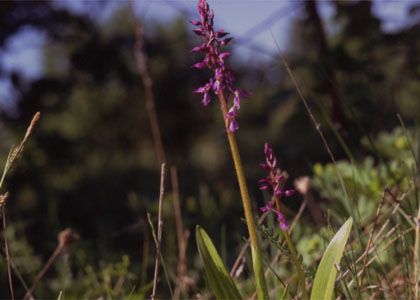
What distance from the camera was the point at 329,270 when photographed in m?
1.04

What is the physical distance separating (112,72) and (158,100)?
1430 centimetres

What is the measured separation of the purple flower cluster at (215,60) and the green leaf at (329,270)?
0.26 meters

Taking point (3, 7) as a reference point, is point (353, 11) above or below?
below

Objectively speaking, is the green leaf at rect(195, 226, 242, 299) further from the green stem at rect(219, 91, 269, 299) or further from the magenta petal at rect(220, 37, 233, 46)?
the magenta petal at rect(220, 37, 233, 46)

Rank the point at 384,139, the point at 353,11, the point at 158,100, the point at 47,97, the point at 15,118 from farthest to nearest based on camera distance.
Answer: the point at 158,100 < the point at 47,97 < the point at 15,118 < the point at 353,11 < the point at 384,139

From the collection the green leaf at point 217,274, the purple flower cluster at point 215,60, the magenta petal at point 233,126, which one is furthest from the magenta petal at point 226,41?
the green leaf at point 217,274

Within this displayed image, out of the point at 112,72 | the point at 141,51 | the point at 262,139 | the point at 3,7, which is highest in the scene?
the point at 3,7

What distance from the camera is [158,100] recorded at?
21984 mm

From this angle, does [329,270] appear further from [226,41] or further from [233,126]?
[226,41]

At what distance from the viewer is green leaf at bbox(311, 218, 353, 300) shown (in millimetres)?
1029

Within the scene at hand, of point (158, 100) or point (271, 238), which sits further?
point (158, 100)

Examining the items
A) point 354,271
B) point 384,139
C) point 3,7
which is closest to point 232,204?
point 384,139

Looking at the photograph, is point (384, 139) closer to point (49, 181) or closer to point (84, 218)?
point (84, 218)

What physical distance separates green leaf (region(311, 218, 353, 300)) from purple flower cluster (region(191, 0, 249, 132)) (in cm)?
26
